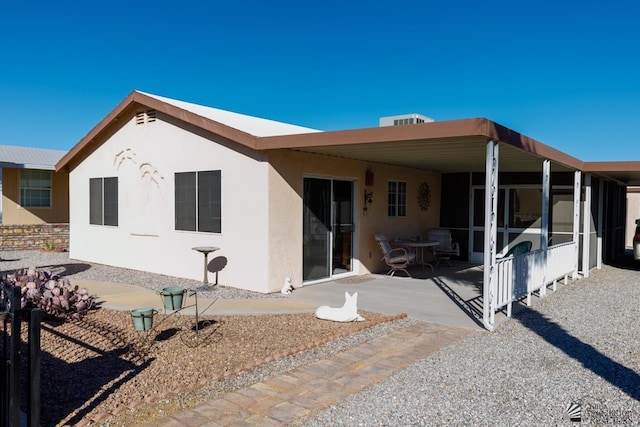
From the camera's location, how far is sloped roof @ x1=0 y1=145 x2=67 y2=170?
53.2 ft

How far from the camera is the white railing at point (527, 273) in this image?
20.9ft

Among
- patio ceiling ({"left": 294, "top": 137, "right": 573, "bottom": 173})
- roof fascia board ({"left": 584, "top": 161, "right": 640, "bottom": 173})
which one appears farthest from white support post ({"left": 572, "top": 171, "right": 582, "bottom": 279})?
patio ceiling ({"left": 294, "top": 137, "right": 573, "bottom": 173})

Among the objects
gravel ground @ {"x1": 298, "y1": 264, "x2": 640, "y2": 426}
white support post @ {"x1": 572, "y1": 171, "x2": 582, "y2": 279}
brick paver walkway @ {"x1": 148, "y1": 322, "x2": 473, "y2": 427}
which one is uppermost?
white support post @ {"x1": 572, "y1": 171, "x2": 582, "y2": 279}

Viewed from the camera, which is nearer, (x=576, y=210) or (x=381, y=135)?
(x=381, y=135)

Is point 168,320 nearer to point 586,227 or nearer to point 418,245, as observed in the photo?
point 418,245

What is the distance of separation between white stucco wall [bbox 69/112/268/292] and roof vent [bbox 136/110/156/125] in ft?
0.37

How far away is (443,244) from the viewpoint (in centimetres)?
1266

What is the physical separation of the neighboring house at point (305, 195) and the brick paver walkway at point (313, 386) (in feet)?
4.92

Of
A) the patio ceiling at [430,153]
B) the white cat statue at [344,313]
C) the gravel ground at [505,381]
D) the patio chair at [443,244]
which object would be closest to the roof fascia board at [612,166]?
the patio ceiling at [430,153]

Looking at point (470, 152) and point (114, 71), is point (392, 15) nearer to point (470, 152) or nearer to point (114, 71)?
point (470, 152)

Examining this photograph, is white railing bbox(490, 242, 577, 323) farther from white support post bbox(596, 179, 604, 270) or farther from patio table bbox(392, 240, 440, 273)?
white support post bbox(596, 179, 604, 270)

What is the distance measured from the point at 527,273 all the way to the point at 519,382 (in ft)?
11.9

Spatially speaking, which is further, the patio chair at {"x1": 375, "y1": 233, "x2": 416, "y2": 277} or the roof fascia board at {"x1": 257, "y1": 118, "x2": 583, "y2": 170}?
the patio chair at {"x1": 375, "y1": 233, "x2": 416, "y2": 277}

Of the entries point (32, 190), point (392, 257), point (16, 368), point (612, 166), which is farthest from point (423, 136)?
point (32, 190)
